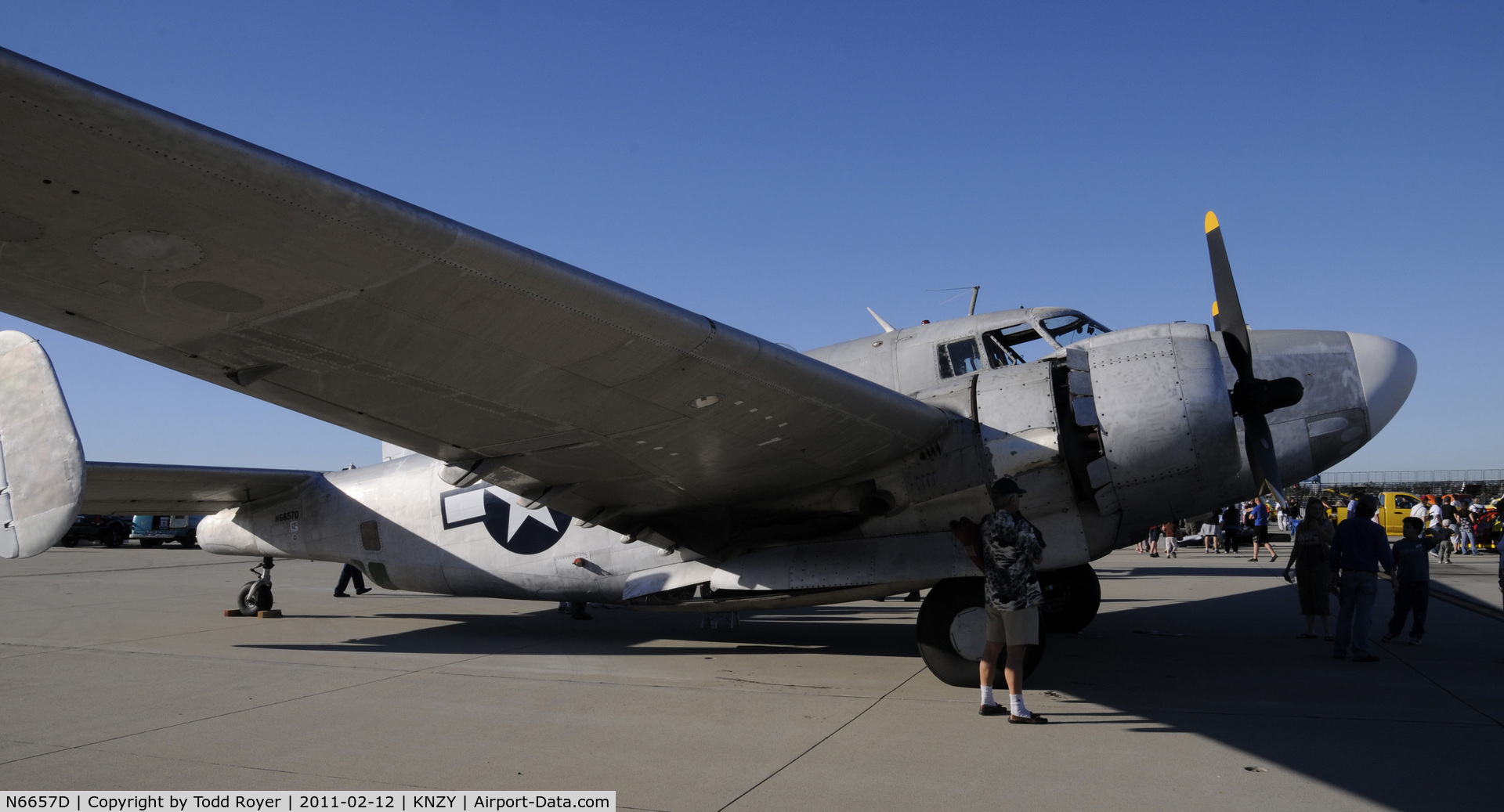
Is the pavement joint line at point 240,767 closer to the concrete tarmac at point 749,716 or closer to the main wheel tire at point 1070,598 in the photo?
the concrete tarmac at point 749,716

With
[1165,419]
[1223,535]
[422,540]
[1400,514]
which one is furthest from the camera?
[1223,535]

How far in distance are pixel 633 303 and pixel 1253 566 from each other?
72.9 feet

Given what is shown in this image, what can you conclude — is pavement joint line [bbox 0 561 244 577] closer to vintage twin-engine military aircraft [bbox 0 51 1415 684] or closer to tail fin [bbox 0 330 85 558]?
vintage twin-engine military aircraft [bbox 0 51 1415 684]

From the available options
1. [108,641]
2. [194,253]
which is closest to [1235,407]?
[194,253]

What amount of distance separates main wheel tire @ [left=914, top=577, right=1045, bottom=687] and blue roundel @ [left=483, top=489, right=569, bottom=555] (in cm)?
419

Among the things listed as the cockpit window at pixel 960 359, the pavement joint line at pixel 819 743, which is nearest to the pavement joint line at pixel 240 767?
the pavement joint line at pixel 819 743

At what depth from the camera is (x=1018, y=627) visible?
574 centimetres

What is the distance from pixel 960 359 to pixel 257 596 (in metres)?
9.91

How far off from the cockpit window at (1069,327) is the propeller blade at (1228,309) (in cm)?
115

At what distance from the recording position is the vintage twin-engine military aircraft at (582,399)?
384 cm

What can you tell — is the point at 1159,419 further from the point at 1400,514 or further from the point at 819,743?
the point at 1400,514

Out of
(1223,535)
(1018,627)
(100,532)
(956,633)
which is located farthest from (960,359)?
(100,532)

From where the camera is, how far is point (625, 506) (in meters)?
8.12

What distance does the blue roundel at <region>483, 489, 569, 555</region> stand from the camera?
9.58m
